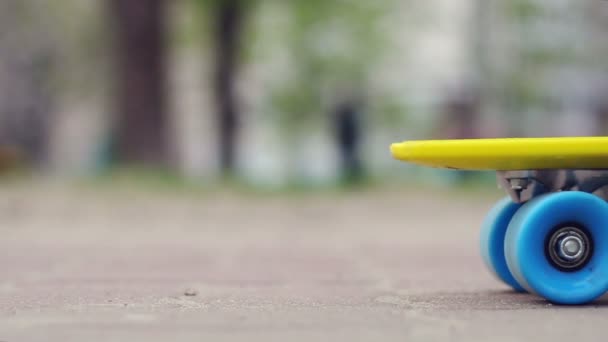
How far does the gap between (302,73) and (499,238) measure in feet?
56.8

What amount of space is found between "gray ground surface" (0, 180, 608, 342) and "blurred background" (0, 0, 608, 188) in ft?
6.51

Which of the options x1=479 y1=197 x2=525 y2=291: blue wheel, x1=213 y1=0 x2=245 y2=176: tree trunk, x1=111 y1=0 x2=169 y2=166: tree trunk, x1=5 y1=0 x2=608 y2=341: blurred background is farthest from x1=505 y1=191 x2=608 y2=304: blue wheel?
x1=213 y1=0 x2=245 y2=176: tree trunk

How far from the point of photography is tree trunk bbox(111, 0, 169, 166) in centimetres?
1325

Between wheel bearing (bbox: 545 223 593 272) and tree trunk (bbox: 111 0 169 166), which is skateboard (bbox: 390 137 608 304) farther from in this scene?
tree trunk (bbox: 111 0 169 166)

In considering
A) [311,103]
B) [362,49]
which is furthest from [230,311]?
[311,103]

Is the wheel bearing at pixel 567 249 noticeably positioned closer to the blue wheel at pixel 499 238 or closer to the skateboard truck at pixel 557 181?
the skateboard truck at pixel 557 181

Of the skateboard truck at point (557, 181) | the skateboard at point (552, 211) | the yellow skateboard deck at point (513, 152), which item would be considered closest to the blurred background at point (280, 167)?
the skateboard at point (552, 211)

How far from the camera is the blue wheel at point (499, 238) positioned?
435 cm

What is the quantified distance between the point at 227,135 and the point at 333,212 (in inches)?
369

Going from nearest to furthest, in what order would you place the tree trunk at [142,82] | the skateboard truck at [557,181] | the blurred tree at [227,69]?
the skateboard truck at [557,181] → the tree trunk at [142,82] → the blurred tree at [227,69]

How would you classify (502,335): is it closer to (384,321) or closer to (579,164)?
(384,321)

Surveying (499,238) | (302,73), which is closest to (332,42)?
(302,73)

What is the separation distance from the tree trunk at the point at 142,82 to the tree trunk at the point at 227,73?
3733 millimetres

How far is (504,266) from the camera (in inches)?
174
